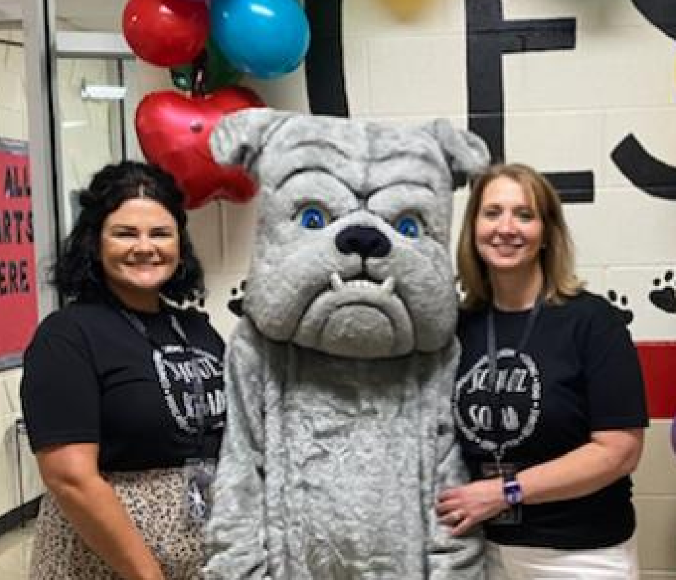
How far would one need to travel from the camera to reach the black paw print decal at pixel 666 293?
224 centimetres

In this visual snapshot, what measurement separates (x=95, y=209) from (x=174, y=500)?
1.61 ft

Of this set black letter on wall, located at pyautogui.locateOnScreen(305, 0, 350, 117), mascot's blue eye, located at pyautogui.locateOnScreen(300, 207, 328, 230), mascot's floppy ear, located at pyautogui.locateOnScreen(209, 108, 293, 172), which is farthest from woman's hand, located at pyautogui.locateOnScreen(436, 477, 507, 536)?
black letter on wall, located at pyautogui.locateOnScreen(305, 0, 350, 117)

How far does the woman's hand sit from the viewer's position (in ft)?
5.31

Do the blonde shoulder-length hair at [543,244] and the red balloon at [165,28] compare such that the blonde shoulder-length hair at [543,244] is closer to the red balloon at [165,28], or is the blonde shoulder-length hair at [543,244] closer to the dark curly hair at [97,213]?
the dark curly hair at [97,213]

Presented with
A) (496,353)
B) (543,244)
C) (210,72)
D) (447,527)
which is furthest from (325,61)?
(447,527)

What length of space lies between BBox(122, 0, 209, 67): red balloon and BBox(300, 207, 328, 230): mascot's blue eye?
1.98 feet

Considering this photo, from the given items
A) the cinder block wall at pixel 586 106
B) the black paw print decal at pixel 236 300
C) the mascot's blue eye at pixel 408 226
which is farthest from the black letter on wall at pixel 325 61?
the mascot's blue eye at pixel 408 226

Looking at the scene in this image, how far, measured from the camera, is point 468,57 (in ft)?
7.41

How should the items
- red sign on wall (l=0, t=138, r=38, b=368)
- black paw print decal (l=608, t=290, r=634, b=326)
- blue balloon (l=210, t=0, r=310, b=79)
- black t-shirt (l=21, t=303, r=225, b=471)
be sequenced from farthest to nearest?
red sign on wall (l=0, t=138, r=38, b=368), black paw print decal (l=608, t=290, r=634, b=326), blue balloon (l=210, t=0, r=310, b=79), black t-shirt (l=21, t=303, r=225, b=471)

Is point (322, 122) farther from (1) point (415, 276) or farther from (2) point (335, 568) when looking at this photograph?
(2) point (335, 568)

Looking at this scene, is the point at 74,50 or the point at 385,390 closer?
the point at 385,390

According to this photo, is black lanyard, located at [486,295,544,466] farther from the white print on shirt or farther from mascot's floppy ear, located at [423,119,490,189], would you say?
the white print on shirt

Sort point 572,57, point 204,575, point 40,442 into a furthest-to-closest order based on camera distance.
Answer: point 572,57
point 204,575
point 40,442

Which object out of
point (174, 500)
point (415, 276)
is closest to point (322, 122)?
point (415, 276)
